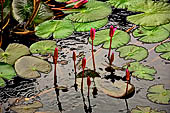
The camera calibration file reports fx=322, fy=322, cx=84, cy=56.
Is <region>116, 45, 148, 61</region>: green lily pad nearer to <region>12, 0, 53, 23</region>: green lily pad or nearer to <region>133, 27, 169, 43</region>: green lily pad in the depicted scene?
<region>133, 27, 169, 43</region>: green lily pad

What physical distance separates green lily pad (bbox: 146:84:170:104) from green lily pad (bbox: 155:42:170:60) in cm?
41

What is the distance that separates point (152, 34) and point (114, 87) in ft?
2.68

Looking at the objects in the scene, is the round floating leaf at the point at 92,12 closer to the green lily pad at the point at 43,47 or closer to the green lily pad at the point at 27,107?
the green lily pad at the point at 43,47

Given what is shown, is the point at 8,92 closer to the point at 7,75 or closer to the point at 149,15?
the point at 7,75

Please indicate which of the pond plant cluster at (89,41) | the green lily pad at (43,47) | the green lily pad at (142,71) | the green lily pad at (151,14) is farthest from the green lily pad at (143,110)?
the green lily pad at (151,14)

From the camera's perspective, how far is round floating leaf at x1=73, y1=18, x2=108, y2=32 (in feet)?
9.98

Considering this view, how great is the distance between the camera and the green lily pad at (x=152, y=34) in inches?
111

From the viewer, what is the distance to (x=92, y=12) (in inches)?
127

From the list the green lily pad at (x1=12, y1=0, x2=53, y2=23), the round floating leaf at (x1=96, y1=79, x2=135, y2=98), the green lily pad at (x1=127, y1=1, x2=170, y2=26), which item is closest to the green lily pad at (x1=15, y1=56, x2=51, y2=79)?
the round floating leaf at (x1=96, y1=79, x2=135, y2=98)

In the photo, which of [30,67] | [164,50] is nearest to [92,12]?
[164,50]

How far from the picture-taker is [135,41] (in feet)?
9.42

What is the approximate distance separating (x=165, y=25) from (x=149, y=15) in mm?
192

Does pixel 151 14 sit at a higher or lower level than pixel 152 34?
higher

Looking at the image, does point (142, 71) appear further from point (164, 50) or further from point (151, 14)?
point (151, 14)
